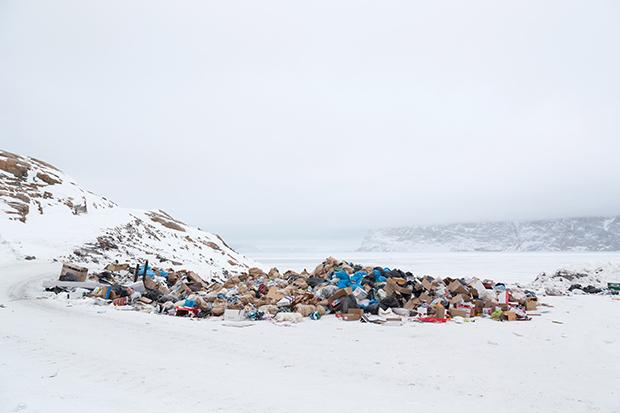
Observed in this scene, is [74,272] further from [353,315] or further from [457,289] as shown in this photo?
[457,289]

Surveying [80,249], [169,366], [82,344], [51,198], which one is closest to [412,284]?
[169,366]

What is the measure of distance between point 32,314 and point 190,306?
146 inches

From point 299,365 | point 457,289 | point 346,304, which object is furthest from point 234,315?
point 457,289

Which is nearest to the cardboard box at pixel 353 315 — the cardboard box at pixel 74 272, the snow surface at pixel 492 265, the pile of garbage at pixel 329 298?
the pile of garbage at pixel 329 298

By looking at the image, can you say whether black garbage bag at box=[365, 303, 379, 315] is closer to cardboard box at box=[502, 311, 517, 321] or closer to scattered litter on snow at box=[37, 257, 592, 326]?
scattered litter on snow at box=[37, 257, 592, 326]

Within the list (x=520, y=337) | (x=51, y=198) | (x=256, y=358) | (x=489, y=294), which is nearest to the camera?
(x=256, y=358)

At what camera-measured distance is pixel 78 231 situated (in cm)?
2573

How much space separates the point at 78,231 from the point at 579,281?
29455 mm

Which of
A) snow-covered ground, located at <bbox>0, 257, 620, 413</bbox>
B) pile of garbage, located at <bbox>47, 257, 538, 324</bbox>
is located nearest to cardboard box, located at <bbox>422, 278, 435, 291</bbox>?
pile of garbage, located at <bbox>47, 257, 538, 324</bbox>

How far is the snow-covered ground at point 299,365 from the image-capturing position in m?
4.73

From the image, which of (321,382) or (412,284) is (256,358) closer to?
(321,382)

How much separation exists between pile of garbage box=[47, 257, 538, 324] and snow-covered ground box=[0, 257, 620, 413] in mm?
647

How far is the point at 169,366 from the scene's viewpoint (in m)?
5.94

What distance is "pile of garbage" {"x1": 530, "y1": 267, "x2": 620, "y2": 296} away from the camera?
17.1 metres
